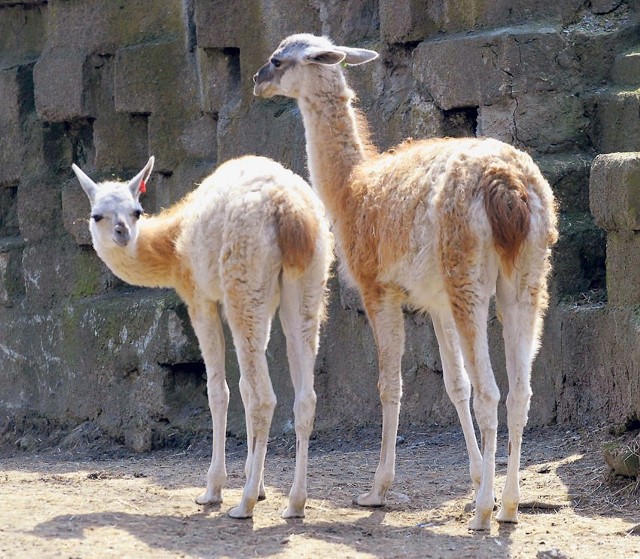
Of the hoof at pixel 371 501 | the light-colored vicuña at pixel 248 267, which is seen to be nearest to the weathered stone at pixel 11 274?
the light-colored vicuña at pixel 248 267

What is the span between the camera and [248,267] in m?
6.46

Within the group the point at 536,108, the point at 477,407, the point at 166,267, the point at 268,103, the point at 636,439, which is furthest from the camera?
the point at 268,103

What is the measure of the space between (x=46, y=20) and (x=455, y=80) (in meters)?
4.53

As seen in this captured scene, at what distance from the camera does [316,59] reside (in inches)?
294

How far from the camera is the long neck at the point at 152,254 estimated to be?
7.16m

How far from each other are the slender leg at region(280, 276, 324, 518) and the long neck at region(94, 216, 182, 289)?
31.9 inches

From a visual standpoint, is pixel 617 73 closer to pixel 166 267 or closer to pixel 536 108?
pixel 536 108

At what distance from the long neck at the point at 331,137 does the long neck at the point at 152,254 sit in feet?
3.03

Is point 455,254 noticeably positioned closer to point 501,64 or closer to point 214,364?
point 214,364

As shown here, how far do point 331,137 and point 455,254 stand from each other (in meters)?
1.65

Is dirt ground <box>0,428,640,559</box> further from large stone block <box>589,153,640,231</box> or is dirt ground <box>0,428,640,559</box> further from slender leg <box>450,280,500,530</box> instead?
large stone block <box>589,153,640,231</box>

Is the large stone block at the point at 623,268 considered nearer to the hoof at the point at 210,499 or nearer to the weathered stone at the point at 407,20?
the weathered stone at the point at 407,20

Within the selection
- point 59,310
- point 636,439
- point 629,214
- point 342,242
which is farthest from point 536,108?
point 59,310

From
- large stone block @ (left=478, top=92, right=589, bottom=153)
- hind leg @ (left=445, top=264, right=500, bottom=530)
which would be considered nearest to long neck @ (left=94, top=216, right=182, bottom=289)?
hind leg @ (left=445, top=264, right=500, bottom=530)
